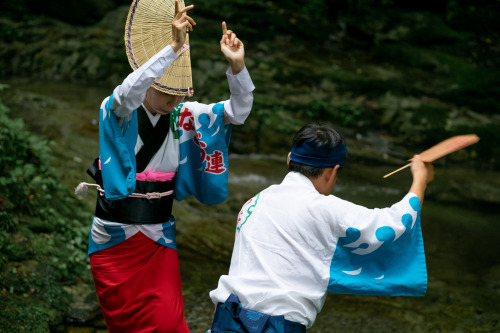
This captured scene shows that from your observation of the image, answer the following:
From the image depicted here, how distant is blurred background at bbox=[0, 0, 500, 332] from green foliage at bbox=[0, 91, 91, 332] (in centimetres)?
1

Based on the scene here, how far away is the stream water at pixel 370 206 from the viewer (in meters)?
4.86

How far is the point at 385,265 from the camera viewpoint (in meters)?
2.69

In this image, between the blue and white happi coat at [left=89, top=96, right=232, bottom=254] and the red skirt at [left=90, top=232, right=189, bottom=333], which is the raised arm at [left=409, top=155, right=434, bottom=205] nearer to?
the blue and white happi coat at [left=89, top=96, right=232, bottom=254]

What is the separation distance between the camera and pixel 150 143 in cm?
340

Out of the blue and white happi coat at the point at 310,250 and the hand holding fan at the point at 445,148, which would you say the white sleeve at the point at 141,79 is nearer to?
the blue and white happi coat at the point at 310,250

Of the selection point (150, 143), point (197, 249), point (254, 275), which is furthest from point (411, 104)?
point (254, 275)

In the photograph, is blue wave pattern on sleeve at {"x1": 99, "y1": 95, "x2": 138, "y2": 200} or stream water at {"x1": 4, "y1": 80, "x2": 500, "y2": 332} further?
stream water at {"x1": 4, "y1": 80, "x2": 500, "y2": 332}

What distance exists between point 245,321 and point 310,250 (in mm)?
396

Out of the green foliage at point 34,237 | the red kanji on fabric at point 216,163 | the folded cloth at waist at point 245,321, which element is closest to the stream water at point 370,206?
the green foliage at point 34,237

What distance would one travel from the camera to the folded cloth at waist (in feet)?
Result: 8.14

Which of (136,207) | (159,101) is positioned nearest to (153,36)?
(159,101)

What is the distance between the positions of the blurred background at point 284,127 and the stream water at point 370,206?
0.8 inches

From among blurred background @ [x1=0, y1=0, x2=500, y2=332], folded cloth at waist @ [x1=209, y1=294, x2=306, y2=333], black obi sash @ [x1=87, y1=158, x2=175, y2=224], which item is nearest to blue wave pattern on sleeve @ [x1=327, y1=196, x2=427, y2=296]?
folded cloth at waist @ [x1=209, y1=294, x2=306, y2=333]

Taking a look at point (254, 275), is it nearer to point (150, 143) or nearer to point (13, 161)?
point (150, 143)
